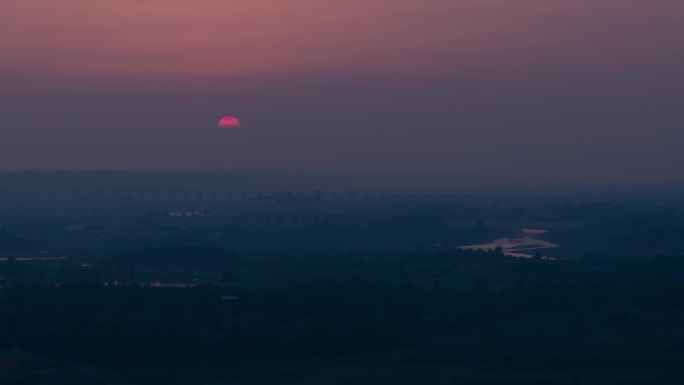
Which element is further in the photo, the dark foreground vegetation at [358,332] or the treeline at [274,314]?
the treeline at [274,314]

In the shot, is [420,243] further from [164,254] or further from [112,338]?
[112,338]

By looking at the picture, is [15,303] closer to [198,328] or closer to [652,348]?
[198,328]

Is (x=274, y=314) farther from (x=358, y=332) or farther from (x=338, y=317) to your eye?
(x=358, y=332)

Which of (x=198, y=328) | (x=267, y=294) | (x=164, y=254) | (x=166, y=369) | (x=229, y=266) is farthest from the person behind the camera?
(x=164, y=254)

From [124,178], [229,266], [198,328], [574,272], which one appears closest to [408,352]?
[198,328]

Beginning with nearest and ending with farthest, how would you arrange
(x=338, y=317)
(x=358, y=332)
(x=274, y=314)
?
(x=358, y=332)
(x=338, y=317)
(x=274, y=314)

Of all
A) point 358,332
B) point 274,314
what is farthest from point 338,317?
point 358,332

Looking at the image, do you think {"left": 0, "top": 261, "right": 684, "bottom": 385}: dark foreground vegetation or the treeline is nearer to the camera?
{"left": 0, "top": 261, "right": 684, "bottom": 385}: dark foreground vegetation

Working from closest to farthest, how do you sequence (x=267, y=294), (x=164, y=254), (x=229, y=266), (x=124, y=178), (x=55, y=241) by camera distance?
(x=267, y=294), (x=229, y=266), (x=164, y=254), (x=55, y=241), (x=124, y=178)

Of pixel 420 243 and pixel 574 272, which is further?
pixel 420 243

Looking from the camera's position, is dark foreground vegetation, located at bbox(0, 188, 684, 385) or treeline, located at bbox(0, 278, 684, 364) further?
treeline, located at bbox(0, 278, 684, 364)
